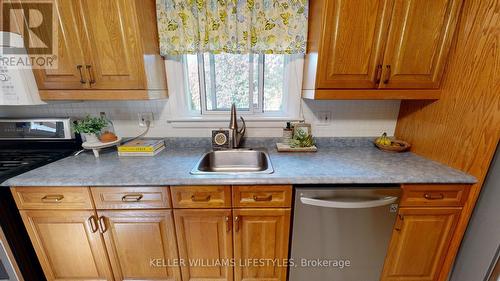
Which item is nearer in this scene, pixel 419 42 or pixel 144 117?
pixel 419 42

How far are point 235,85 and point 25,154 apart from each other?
1.54 meters

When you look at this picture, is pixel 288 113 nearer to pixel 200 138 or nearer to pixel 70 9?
pixel 200 138

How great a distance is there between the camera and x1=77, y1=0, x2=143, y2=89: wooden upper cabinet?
3.59 feet

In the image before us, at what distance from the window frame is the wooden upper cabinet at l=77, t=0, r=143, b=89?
0.33 meters

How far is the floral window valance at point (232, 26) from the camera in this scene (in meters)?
1.31

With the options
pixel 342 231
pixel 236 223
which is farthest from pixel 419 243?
pixel 236 223

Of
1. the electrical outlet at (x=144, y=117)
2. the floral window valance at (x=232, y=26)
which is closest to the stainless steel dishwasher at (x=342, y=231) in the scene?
the floral window valance at (x=232, y=26)

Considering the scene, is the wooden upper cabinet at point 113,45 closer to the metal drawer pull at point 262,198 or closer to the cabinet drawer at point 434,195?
the metal drawer pull at point 262,198

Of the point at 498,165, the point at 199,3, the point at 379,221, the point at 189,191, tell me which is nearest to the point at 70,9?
the point at 199,3

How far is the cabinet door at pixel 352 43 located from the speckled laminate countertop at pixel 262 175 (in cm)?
49

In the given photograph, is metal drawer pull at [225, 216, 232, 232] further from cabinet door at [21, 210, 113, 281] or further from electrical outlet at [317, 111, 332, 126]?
electrical outlet at [317, 111, 332, 126]

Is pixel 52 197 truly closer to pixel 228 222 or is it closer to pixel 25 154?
pixel 25 154

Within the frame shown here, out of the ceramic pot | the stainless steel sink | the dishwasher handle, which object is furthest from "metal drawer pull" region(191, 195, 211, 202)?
the ceramic pot

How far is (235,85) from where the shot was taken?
1.59 metres
